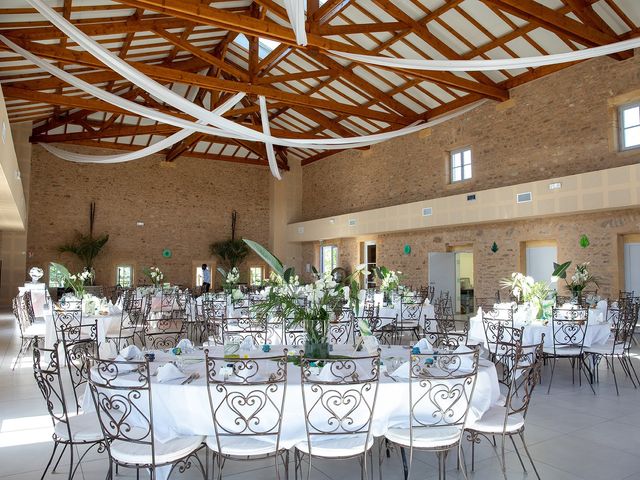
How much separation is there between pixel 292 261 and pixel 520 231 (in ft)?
34.2

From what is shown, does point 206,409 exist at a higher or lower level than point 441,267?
lower

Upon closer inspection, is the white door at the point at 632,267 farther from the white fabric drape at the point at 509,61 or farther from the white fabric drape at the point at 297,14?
the white fabric drape at the point at 297,14

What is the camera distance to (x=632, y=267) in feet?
33.0

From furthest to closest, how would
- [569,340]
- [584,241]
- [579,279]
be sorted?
[584,241], [579,279], [569,340]

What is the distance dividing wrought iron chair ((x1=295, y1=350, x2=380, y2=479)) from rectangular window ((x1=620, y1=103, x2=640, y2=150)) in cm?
956

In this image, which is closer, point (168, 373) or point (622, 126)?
point (168, 373)

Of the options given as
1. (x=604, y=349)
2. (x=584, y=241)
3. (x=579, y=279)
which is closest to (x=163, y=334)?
(x=604, y=349)

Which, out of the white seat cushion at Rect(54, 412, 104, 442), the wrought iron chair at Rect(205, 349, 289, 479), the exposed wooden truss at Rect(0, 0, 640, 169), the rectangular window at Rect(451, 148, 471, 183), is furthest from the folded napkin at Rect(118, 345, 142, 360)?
the rectangular window at Rect(451, 148, 471, 183)

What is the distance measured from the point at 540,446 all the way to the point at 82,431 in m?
3.13

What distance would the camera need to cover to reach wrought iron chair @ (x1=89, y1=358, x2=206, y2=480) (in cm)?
254

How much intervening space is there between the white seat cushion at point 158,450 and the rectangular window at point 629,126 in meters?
10.3

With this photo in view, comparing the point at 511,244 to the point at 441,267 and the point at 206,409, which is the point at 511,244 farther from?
the point at 206,409

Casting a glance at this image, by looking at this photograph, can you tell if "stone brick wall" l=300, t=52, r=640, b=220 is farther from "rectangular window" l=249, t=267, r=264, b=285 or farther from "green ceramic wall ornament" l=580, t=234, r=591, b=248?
"rectangular window" l=249, t=267, r=264, b=285

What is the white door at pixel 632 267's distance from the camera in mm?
9977
